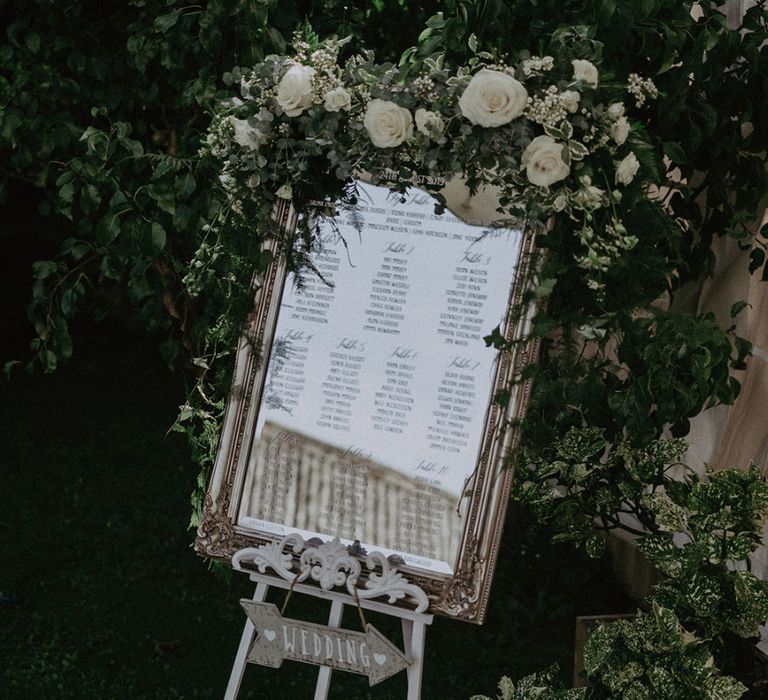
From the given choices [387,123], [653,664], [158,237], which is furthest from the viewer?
[158,237]

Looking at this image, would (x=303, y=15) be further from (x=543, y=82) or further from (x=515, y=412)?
(x=515, y=412)

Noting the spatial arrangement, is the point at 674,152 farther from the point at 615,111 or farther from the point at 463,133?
the point at 463,133

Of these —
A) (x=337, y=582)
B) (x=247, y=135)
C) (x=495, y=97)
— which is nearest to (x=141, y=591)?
(x=337, y=582)

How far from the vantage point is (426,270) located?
1.91m

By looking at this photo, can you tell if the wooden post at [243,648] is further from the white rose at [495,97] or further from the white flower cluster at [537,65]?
the white flower cluster at [537,65]

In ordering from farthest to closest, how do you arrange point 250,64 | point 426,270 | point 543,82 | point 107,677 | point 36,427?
1. point 36,427
2. point 107,677
3. point 250,64
4. point 426,270
5. point 543,82

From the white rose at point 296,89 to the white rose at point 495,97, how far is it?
0.34 metres

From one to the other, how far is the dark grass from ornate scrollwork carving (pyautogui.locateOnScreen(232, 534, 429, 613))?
19.8 inches

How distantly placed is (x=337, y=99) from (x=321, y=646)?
3.41 feet

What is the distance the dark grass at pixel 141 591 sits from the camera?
8.79ft

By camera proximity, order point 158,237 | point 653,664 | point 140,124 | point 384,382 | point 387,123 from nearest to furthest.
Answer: point 653,664 < point 387,123 < point 384,382 < point 158,237 < point 140,124

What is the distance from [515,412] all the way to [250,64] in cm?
110

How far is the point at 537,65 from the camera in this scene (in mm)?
1731

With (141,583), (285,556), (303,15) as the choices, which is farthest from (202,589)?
(303,15)
